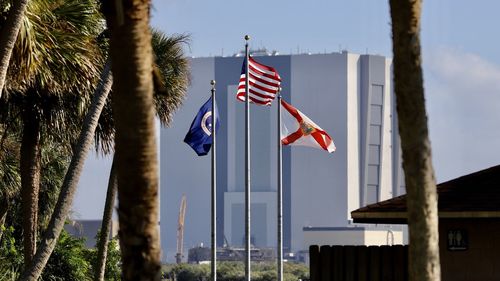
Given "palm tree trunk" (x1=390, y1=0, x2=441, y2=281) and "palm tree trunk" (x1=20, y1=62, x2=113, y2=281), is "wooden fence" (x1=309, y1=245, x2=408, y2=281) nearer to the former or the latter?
"palm tree trunk" (x1=20, y1=62, x2=113, y2=281)

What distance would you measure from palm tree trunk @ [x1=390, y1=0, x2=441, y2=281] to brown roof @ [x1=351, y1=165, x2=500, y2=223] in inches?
390

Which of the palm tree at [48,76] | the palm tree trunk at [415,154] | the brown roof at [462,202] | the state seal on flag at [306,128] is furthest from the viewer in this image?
the state seal on flag at [306,128]

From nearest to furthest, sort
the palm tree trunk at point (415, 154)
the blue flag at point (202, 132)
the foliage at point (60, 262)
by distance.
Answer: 1. the palm tree trunk at point (415, 154)
2. the blue flag at point (202, 132)
3. the foliage at point (60, 262)

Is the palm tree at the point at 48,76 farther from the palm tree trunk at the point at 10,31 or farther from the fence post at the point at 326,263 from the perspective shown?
the fence post at the point at 326,263

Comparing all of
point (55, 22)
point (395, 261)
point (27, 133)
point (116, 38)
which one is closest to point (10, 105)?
point (27, 133)

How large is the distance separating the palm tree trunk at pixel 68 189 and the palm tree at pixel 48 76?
1.55 feet

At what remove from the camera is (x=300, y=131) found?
4138 centimetres

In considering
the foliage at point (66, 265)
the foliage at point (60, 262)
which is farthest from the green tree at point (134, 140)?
the foliage at point (66, 265)

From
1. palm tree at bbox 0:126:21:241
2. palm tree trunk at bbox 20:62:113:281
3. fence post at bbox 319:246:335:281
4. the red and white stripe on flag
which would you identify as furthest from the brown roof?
palm tree at bbox 0:126:21:241

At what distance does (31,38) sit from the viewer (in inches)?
891

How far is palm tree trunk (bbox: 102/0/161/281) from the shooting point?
12.3 metres

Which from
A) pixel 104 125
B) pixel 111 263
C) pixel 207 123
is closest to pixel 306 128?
pixel 207 123

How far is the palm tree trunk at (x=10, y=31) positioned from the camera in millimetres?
21312

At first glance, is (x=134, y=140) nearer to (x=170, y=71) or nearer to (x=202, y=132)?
(x=170, y=71)
